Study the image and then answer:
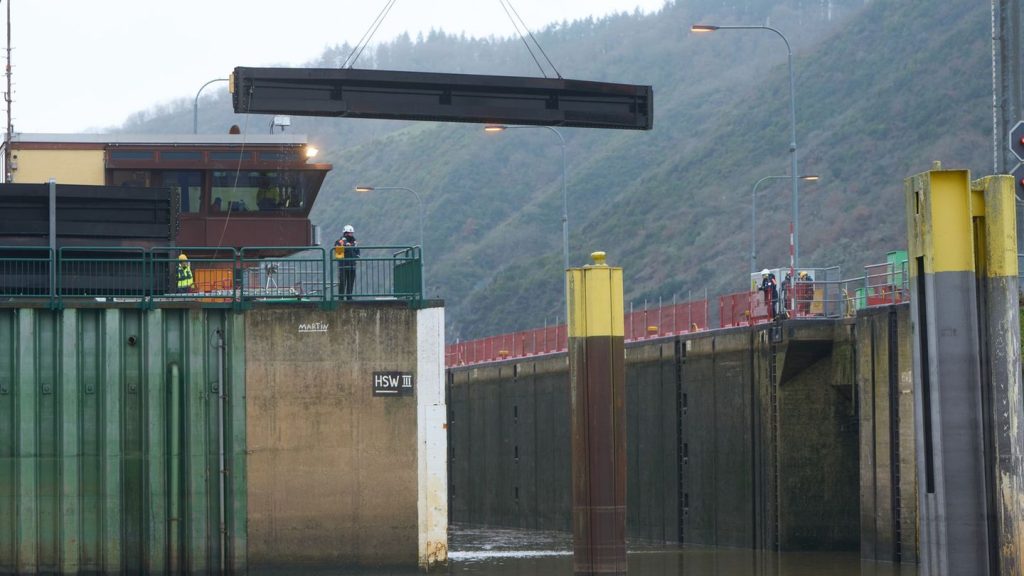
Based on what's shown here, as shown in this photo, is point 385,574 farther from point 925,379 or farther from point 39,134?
point 39,134

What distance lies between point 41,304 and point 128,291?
5.95 ft

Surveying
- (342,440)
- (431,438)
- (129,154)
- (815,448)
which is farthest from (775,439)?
(129,154)

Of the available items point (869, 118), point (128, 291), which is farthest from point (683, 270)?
point (128, 291)

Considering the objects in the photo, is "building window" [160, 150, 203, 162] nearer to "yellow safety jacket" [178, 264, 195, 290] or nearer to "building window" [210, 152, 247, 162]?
"building window" [210, 152, 247, 162]

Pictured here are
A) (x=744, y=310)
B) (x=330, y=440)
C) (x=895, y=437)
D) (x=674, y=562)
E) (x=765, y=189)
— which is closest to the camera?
(x=330, y=440)

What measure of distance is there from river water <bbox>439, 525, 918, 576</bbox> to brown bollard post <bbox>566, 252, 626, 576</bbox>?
7416 millimetres

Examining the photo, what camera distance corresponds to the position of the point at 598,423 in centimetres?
2416

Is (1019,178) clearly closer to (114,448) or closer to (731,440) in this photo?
(114,448)

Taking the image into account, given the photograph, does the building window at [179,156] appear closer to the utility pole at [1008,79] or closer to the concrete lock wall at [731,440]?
the concrete lock wall at [731,440]

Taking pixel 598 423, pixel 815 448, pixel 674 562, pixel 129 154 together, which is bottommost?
pixel 674 562

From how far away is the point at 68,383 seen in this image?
26.9m

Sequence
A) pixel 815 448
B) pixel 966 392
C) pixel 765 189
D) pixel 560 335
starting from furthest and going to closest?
1. pixel 765 189
2. pixel 560 335
3. pixel 815 448
4. pixel 966 392

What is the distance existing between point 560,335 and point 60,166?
1956 centimetres

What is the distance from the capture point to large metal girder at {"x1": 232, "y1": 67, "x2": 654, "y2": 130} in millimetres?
31328
